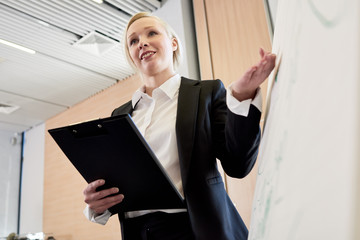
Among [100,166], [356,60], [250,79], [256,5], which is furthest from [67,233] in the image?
[356,60]

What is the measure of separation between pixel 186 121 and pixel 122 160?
198 millimetres

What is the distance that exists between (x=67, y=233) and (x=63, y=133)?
4926 millimetres

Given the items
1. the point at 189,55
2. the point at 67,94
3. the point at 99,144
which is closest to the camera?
the point at 99,144

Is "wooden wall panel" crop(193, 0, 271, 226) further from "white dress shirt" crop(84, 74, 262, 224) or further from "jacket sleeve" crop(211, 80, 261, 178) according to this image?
"jacket sleeve" crop(211, 80, 261, 178)

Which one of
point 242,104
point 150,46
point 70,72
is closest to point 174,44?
point 150,46

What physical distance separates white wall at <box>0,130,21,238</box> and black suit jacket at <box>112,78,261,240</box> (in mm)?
6382

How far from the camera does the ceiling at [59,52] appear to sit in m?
3.43

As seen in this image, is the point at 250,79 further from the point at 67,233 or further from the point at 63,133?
the point at 67,233

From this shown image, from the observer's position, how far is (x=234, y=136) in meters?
0.76

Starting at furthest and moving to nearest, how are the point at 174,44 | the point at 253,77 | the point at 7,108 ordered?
the point at 7,108 < the point at 174,44 < the point at 253,77

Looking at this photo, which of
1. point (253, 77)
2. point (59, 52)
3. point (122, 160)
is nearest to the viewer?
point (253, 77)

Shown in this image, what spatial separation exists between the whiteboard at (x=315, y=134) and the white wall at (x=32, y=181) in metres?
6.17

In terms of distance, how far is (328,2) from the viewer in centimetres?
41

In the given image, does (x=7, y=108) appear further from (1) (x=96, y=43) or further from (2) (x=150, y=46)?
(2) (x=150, y=46)
